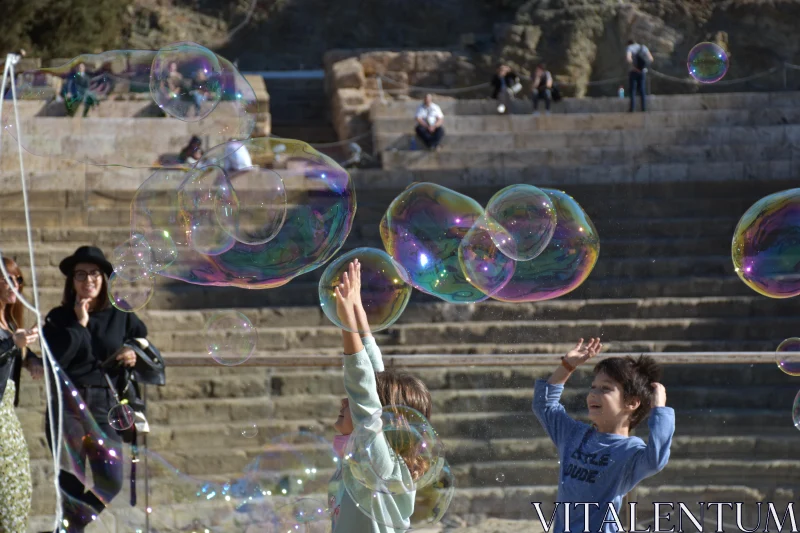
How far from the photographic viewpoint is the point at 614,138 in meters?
12.7

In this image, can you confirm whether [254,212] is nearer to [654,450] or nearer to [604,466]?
[604,466]

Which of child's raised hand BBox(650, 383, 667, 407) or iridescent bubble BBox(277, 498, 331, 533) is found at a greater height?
child's raised hand BBox(650, 383, 667, 407)

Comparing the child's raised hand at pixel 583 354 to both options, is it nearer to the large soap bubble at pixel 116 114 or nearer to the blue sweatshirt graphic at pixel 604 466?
the blue sweatshirt graphic at pixel 604 466

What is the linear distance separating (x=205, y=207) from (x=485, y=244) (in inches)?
40.4

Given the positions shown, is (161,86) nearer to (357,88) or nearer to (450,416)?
(450,416)

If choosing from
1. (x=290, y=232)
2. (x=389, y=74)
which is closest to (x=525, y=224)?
(x=290, y=232)

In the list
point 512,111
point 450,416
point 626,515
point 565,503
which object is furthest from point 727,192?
point 565,503

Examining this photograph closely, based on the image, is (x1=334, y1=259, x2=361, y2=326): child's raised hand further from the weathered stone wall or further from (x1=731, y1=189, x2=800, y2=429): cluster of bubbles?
the weathered stone wall

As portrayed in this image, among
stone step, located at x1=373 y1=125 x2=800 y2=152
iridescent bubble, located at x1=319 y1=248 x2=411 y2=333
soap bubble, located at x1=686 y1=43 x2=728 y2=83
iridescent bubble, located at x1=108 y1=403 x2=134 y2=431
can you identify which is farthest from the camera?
stone step, located at x1=373 y1=125 x2=800 y2=152

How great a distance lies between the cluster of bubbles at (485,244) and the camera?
15.1 ft

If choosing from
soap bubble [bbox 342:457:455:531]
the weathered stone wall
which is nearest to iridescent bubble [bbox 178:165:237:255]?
soap bubble [bbox 342:457:455:531]

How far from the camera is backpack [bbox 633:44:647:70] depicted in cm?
1373

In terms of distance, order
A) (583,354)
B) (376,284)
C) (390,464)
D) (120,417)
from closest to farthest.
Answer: (390,464), (583,354), (376,284), (120,417)

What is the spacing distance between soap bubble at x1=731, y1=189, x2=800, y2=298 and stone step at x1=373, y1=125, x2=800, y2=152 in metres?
7.71
